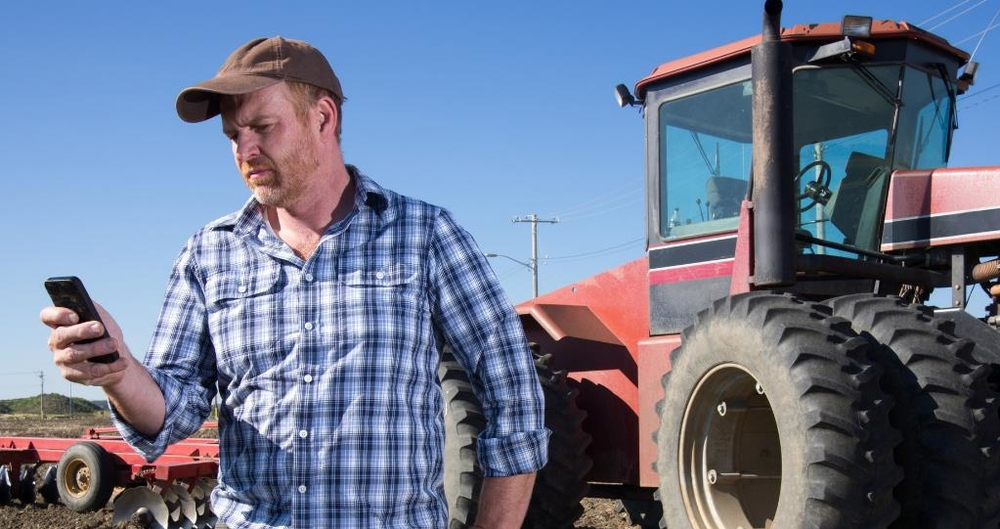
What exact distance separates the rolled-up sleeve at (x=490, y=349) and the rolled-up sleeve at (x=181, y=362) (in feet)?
1.84

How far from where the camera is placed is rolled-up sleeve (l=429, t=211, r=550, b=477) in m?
2.38

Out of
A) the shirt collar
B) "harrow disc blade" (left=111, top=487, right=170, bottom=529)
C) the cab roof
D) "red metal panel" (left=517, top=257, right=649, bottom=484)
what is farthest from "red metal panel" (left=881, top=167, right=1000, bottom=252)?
"harrow disc blade" (left=111, top=487, right=170, bottom=529)

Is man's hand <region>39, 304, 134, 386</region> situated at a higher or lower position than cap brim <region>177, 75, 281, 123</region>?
lower

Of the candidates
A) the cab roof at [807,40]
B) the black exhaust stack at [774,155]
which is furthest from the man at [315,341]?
the cab roof at [807,40]

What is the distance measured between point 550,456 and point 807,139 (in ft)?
7.27

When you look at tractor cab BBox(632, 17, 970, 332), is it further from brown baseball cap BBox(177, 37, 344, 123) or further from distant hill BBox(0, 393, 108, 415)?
distant hill BBox(0, 393, 108, 415)

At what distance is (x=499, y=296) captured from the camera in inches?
97.3

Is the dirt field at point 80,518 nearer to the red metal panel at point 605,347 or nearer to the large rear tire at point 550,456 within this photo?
the red metal panel at point 605,347

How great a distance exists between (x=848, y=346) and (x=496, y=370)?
7.39 feet

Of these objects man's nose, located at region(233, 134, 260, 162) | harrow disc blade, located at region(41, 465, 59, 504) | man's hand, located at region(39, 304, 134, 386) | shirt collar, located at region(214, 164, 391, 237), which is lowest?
harrow disc blade, located at region(41, 465, 59, 504)

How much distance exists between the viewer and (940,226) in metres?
5.35

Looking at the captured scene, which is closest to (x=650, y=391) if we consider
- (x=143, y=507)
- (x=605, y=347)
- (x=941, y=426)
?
(x=605, y=347)

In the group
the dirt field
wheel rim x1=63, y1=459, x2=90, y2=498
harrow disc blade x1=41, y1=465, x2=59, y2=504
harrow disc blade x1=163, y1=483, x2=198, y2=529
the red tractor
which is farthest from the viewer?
harrow disc blade x1=41, y1=465, x2=59, y2=504

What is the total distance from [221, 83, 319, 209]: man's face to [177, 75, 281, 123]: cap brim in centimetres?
4
